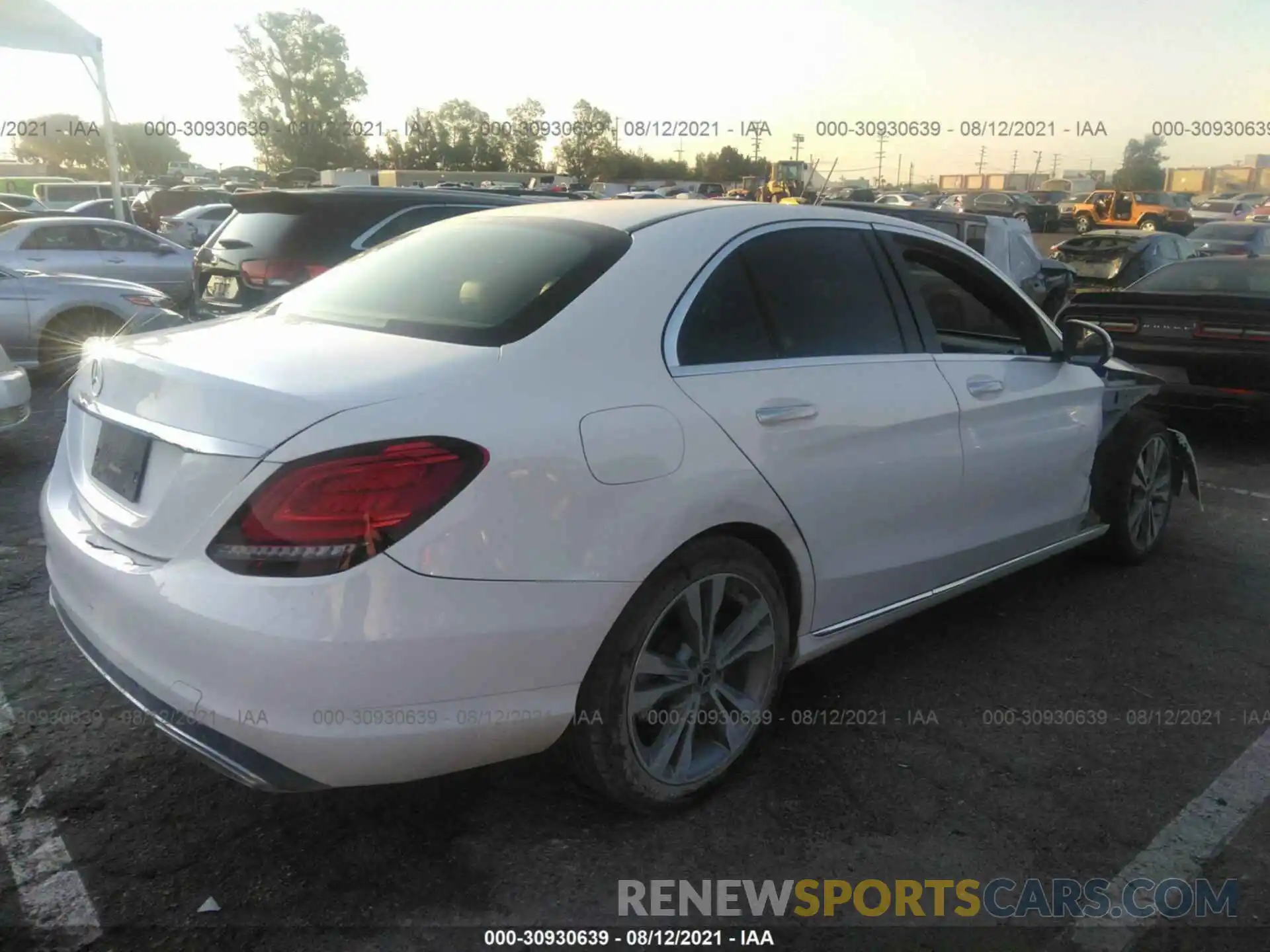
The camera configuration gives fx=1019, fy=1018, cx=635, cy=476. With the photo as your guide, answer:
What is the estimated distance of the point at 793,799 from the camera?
2.98m

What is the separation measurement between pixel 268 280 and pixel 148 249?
7346 millimetres

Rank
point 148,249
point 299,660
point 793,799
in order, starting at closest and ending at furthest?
point 299,660 → point 793,799 → point 148,249

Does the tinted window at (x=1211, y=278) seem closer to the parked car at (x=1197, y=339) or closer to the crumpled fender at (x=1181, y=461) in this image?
the parked car at (x=1197, y=339)

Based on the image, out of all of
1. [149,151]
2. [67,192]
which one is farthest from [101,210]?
[149,151]

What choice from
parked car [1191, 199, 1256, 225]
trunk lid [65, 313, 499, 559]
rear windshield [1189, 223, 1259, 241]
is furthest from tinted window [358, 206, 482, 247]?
parked car [1191, 199, 1256, 225]

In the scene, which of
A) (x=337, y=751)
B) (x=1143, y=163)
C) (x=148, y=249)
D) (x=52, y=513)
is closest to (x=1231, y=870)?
(x=337, y=751)

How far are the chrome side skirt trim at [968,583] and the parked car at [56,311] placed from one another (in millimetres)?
6846

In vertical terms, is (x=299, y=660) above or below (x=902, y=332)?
below

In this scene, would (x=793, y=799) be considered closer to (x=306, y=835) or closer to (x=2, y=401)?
(x=306, y=835)

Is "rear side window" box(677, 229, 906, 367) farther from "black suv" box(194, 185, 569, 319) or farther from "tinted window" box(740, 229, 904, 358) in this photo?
"black suv" box(194, 185, 569, 319)

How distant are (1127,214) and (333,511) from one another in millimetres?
42480

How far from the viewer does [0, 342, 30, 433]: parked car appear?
242 inches

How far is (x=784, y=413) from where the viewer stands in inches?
116

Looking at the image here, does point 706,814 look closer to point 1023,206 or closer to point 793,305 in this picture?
point 793,305
